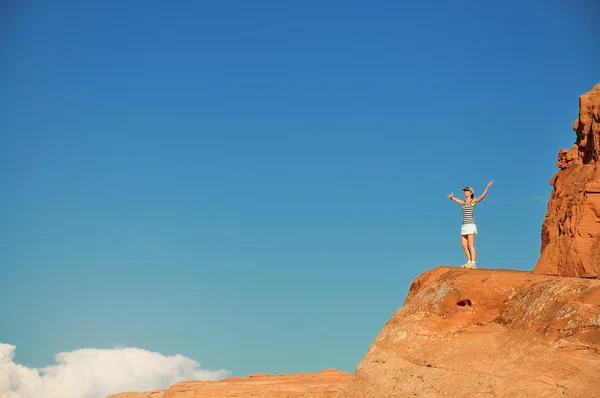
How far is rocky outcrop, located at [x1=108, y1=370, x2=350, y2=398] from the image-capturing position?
71.8ft

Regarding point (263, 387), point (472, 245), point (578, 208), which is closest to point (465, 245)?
point (472, 245)

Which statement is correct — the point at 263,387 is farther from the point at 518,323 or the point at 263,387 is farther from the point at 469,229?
the point at 518,323

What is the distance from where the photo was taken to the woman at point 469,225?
61.9 feet

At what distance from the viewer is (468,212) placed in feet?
63.3

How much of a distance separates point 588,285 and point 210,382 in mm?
16841

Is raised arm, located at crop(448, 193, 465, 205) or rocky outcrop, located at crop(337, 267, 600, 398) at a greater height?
raised arm, located at crop(448, 193, 465, 205)

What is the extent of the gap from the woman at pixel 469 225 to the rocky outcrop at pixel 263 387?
5.28m

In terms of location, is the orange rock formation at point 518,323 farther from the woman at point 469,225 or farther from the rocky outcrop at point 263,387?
the rocky outcrop at point 263,387

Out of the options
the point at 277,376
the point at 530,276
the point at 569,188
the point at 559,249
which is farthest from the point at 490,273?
the point at 277,376

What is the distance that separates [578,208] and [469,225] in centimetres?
332

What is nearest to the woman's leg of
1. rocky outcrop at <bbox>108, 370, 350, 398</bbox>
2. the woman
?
the woman

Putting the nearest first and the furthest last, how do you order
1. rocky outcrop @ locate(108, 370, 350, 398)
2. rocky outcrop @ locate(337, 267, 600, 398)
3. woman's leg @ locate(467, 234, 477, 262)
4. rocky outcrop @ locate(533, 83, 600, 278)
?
rocky outcrop @ locate(337, 267, 600, 398), rocky outcrop @ locate(533, 83, 600, 278), woman's leg @ locate(467, 234, 477, 262), rocky outcrop @ locate(108, 370, 350, 398)

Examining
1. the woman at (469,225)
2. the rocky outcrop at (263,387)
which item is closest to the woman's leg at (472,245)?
the woman at (469,225)

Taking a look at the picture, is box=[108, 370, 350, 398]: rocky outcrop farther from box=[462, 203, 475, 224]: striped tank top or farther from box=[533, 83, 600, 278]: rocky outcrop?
box=[533, 83, 600, 278]: rocky outcrop
